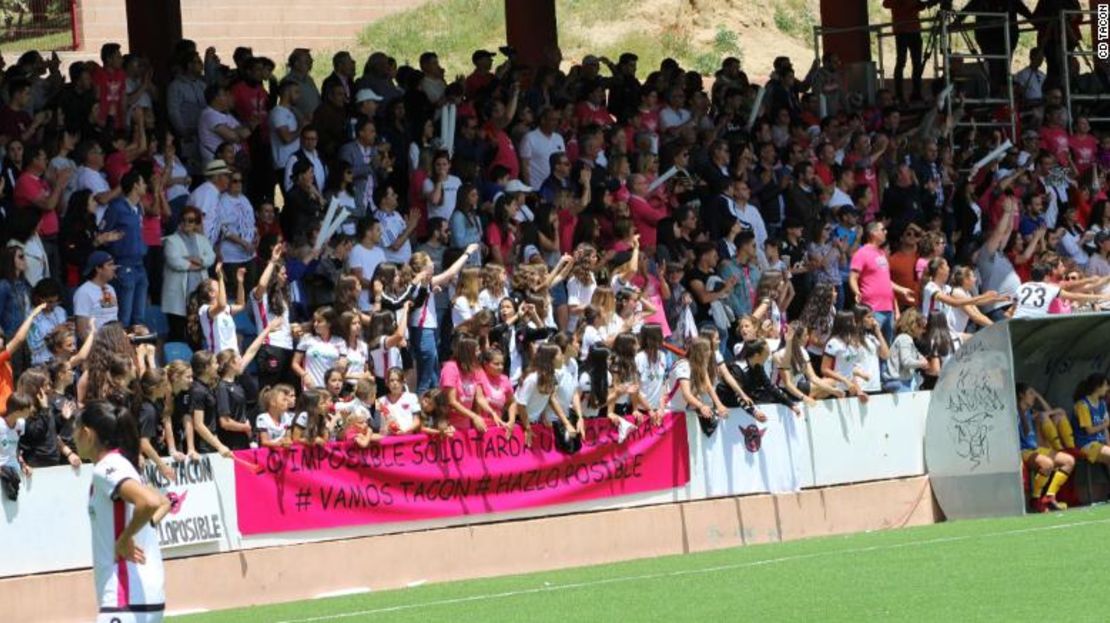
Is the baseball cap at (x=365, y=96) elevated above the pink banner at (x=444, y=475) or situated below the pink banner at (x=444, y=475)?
above

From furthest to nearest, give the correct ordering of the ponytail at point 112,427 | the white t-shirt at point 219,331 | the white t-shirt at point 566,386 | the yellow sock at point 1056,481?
the yellow sock at point 1056,481
the white t-shirt at point 566,386
the white t-shirt at point 219,331
the ponytail at point 112,427

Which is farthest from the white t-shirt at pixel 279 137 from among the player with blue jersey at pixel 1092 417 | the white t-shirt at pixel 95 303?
the player with blue jersey at pixel 1092 417

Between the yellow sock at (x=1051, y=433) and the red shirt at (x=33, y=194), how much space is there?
10.1m

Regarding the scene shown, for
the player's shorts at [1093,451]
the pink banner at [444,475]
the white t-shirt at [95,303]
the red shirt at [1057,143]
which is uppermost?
the red shirt at [1057,143]

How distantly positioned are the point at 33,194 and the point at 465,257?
401cm

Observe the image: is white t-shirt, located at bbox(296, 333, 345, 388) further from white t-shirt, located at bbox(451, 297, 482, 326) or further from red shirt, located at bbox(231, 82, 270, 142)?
red shirt, located at bbox(231, 82, 270, 142)

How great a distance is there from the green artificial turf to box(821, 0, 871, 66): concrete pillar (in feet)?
46.4

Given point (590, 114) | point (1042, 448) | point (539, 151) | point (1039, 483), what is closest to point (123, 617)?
point (1039, 483)

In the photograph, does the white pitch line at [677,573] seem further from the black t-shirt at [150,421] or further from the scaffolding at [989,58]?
the scaffolding at [989,58]

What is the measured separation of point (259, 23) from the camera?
43625mm

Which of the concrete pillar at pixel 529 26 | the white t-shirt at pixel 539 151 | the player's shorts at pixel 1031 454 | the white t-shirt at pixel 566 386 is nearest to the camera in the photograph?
the white t-shirt at pixel 566 386

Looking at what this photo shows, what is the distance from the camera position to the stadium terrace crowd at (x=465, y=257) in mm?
18406

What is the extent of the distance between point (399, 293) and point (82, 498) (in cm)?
434

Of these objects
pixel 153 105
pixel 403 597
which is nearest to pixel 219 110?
pixel 153 105
